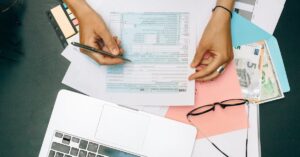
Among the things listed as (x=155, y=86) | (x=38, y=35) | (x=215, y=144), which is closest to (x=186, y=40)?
(x=155, y=86)

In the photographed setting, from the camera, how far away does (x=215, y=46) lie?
983 mm

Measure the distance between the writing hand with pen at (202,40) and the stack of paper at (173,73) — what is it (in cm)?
2

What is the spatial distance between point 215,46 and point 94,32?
28 centimetres

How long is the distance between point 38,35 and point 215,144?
0.49 m

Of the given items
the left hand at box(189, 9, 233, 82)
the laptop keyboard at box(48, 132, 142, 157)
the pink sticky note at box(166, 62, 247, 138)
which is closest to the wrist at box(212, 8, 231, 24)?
the left hand at box(189, 9, 233, 82)

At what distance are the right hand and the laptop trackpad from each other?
0.39 ft

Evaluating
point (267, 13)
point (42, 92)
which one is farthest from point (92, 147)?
point (267, 13)

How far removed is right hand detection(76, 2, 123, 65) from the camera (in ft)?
3.21

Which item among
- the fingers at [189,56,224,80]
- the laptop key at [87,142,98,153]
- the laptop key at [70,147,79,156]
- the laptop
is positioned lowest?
the laptop key at [70,147,79,156]

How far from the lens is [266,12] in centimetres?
102

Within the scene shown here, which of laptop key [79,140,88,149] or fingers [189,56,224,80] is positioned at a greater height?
fingers [189,56,224,80]

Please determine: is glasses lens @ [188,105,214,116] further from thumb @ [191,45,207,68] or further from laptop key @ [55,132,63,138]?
laptop key @ [55,132,63,138]

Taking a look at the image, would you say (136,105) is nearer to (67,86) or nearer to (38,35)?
(67,86)

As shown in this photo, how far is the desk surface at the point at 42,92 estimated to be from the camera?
0.99m
